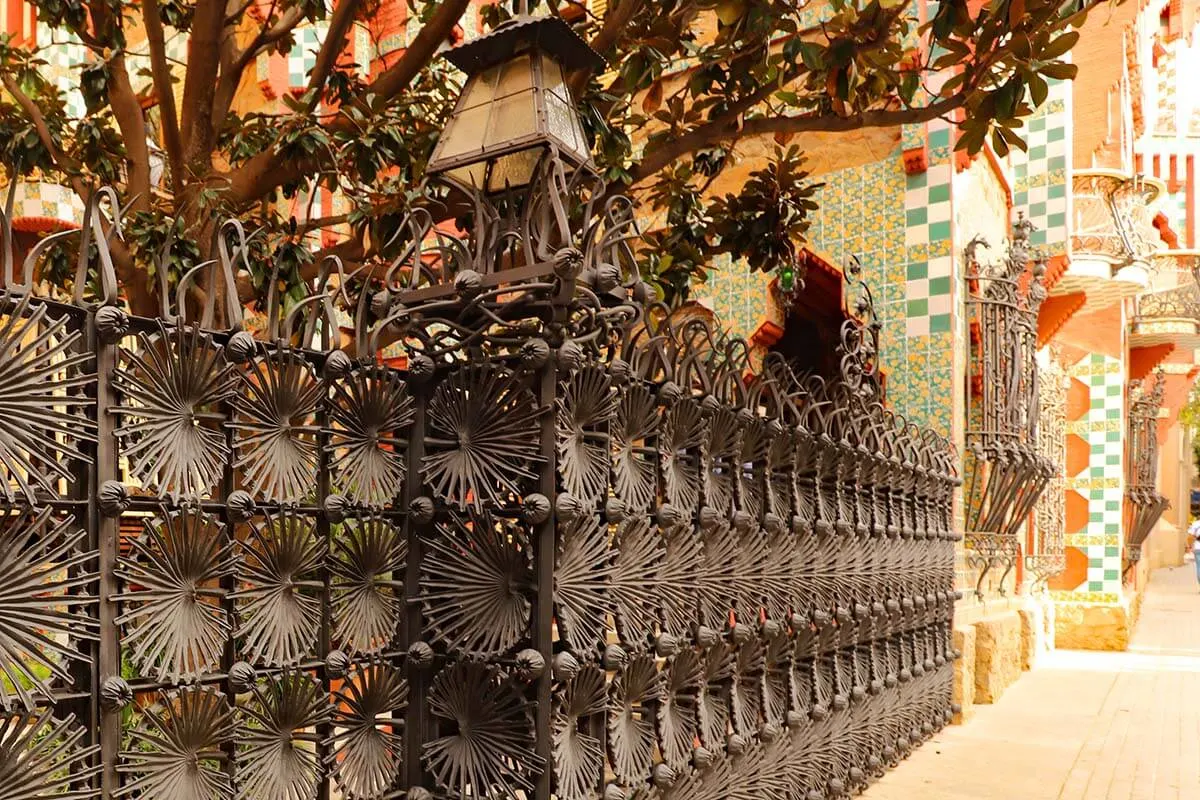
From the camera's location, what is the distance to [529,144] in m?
2.91

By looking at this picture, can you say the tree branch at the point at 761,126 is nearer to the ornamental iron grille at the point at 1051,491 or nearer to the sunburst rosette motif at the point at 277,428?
the sunburst rosette motif at the point at 277,428

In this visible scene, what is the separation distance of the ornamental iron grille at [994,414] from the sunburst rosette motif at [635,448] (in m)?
5.68

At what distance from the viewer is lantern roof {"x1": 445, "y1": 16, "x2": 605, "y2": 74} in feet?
9.73

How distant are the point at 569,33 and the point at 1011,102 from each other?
1.67 metres

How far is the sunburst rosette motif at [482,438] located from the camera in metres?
2.85

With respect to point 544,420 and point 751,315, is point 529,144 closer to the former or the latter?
point 544,420

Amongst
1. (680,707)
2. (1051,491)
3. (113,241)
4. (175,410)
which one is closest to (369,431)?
(175,410)

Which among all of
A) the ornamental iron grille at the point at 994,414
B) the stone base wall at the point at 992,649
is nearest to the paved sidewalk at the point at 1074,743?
the stone base wall at the point at 992,649

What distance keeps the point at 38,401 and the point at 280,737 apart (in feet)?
3.17

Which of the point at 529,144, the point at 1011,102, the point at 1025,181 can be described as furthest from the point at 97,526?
the point at 1025,181

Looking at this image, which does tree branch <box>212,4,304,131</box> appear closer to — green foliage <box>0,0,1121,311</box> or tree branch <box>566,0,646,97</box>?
green foliage <box>0,0,1121,311</box>

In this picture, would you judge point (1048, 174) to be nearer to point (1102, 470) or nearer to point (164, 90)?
point (1102, 470)


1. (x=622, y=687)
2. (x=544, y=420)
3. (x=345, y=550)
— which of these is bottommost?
(x=622, y=687)

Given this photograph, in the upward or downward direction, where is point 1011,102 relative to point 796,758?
upward
